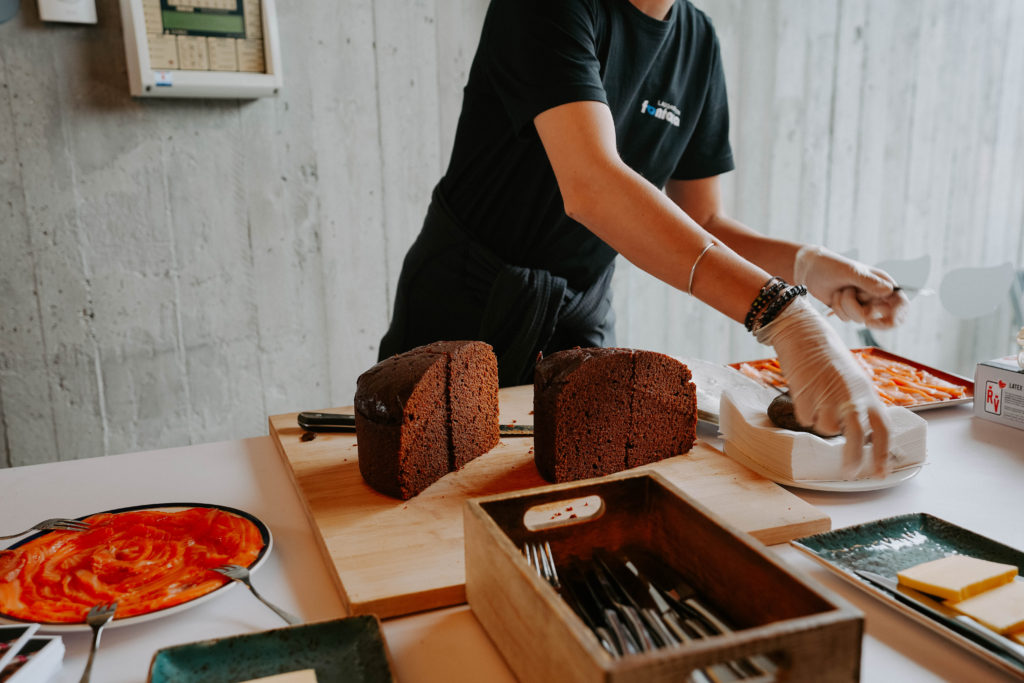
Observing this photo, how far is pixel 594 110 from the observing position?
1.45 m

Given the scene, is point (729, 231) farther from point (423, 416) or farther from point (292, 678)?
point (292, 678)

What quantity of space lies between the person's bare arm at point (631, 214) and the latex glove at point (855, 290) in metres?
0.25

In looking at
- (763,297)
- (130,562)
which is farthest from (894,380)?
(130,562)

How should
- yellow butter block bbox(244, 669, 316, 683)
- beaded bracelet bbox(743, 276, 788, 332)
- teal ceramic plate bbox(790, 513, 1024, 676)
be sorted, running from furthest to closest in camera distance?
beaded bracelet bbox(743, 276, 788, 332) → teal ceramic plate bbox(790, 513, 1024, 676) → yellow butter block bbox(244, 669, 316, 683)

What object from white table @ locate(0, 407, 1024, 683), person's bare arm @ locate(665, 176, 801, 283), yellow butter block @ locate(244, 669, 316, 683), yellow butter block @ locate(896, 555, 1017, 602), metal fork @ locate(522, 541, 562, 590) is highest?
person's bare arm @ locate(665, 176, 801, 283)

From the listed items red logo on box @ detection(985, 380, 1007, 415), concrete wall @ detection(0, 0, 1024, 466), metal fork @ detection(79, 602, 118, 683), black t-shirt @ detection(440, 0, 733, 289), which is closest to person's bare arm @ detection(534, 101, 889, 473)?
black t-shirt @ detection(440, 0, 733, 289)

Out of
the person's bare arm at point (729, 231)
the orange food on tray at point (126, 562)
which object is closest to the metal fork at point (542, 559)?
the orange food on tray at point (126, 562)

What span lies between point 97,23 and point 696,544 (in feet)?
8.21

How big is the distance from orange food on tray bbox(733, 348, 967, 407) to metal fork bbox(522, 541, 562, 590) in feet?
3.06

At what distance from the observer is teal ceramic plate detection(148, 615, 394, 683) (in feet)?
2.51

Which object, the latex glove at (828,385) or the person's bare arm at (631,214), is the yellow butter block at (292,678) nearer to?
the latex glove at (828,385)

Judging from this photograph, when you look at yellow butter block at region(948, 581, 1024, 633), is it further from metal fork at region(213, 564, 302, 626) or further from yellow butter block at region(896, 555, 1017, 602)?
metal fork at region(213, 564, 302, 626)

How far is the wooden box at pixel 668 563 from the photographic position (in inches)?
24.2

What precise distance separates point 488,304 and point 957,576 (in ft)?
3.95
